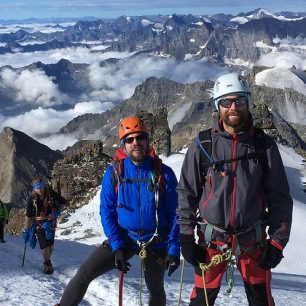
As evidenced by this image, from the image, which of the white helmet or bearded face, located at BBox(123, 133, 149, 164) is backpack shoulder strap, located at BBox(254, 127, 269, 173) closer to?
the white helmet

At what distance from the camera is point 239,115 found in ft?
23.3

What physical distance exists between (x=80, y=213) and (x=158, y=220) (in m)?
43.3

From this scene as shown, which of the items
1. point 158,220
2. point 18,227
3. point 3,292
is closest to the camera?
point 158,220

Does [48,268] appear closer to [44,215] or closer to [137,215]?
[44,215]

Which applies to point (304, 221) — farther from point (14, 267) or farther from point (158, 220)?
point (158, 220)

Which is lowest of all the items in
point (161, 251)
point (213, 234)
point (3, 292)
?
point (3, 292)

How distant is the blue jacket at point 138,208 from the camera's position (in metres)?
8.51

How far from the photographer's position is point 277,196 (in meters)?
7.20

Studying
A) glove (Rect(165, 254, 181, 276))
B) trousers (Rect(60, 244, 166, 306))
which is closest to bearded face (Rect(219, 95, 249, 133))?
glove (Rect(165, 254, 181, 276))

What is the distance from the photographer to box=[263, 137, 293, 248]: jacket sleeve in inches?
279

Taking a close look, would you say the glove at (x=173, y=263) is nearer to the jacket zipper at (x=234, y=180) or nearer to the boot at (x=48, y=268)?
the jacket zipper at (x=234, y=180)

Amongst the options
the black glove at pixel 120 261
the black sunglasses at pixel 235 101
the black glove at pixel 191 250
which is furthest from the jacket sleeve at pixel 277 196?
the black glove at pixel 120 261

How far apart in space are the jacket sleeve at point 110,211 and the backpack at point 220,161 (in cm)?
205

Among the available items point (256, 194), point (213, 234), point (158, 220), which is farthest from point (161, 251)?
point (256, 194)
